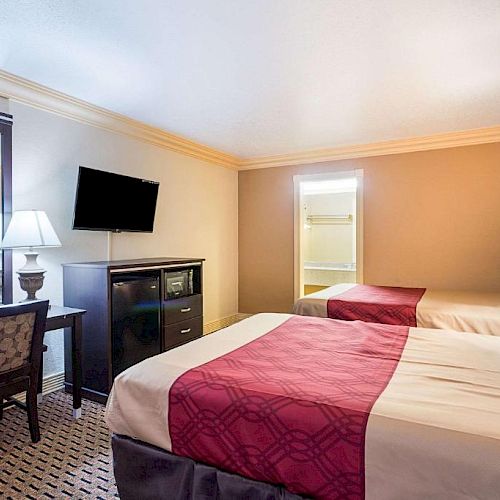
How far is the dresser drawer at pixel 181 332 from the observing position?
3443mm

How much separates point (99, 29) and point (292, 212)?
351 centimetres

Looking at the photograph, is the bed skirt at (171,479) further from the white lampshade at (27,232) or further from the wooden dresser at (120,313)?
the white lampshade at (27,232)

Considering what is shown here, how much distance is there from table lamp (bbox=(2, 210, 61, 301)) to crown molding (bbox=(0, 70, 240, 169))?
976 mm

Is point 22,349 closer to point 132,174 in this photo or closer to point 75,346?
point 75,346

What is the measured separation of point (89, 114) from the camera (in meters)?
3.31

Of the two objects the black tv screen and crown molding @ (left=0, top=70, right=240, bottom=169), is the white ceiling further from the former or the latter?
the black tv screen

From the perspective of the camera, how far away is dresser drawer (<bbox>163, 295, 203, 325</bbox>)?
345cm

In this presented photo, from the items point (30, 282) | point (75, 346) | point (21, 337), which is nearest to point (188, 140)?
point (30, 282)

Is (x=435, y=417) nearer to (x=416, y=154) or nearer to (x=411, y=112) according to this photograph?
(x=411, y=112)

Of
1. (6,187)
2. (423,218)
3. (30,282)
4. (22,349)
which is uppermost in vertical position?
(6,187)

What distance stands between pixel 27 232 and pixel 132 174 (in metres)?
1.49

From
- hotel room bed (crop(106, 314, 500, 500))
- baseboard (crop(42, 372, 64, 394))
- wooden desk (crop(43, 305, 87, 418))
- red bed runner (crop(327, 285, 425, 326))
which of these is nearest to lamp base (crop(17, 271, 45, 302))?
wooden desk (crop(43, 305, 87, 418))

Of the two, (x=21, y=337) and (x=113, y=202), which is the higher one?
(x=113, y=202)

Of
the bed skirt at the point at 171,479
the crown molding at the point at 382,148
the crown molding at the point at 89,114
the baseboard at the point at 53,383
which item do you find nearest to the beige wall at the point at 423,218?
the crown molding at the point at 382,148
